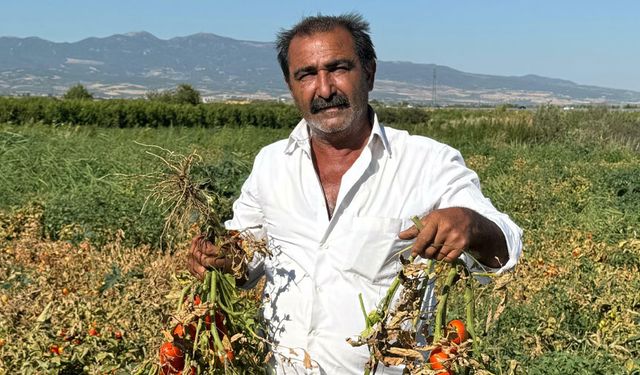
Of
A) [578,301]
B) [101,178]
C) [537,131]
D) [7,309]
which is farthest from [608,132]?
[7,309]

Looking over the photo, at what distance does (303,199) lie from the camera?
233 centimetres

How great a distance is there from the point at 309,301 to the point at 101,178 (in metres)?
8.01

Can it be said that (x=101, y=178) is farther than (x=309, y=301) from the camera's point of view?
Yes

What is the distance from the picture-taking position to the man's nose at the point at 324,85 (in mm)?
2291

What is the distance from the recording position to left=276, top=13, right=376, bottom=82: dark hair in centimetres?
238

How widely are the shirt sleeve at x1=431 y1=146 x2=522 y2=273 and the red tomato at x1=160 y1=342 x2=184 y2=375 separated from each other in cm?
72

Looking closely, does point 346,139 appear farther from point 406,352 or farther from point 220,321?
point 406,352

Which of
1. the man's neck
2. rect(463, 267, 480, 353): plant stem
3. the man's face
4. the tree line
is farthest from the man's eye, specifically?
the tree line

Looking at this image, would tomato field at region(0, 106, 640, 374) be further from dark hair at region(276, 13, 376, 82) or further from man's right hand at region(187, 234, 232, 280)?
dark hair at region(276, 13, 376, 82)

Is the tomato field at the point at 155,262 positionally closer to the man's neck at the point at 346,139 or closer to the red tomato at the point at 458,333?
the red tomato at the point at 458,333

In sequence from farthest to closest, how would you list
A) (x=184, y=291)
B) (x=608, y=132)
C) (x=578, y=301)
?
(x=608, y=132), (x=578, y=301), (x=184, y=291)

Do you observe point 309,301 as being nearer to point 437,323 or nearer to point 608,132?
point 437,323

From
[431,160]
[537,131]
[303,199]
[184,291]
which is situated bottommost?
[537,131]

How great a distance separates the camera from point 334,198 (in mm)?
2324
